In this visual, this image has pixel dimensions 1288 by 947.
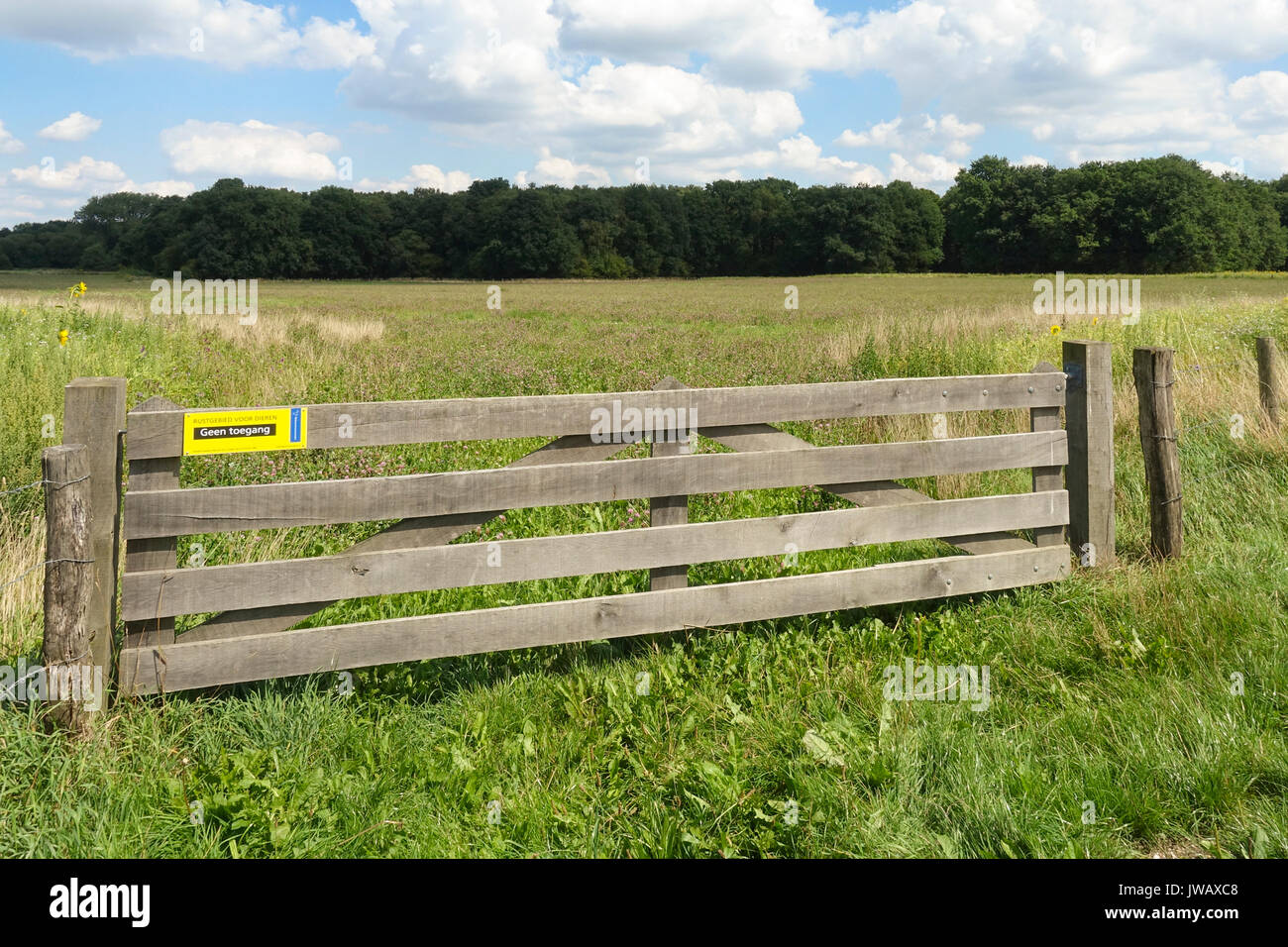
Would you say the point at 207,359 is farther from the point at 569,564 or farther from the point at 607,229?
the point at 607,229

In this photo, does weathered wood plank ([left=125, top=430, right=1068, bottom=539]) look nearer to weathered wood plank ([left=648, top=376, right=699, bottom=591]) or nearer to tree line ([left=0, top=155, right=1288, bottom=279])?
weathered wood plank ([left=648, top=376, right=699, bottom=591])

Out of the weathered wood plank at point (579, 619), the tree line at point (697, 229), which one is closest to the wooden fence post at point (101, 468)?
the weathered wood plank at point (579, 619)

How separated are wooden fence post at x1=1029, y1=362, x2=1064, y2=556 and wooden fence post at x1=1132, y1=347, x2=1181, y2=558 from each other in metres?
0.60

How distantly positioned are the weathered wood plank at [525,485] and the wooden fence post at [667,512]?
0.08 meters

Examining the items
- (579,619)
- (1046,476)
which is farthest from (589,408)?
(1046,476)

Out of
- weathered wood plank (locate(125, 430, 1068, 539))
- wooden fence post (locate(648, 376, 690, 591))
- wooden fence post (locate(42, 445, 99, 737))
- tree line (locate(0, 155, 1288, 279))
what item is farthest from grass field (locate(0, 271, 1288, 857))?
tree line (locate(0, 155, 1288, 279))

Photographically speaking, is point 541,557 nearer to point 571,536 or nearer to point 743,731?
point 571,536

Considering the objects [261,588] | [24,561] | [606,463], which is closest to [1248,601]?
[606,463]

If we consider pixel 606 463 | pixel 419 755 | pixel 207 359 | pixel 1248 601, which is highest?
pixel 207 359

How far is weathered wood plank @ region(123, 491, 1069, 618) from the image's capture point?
391 centimetres

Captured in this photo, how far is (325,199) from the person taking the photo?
90875 mm

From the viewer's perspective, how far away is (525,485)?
14.3 ft

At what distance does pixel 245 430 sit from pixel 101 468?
1.90ft

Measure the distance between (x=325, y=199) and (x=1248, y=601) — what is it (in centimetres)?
9741
